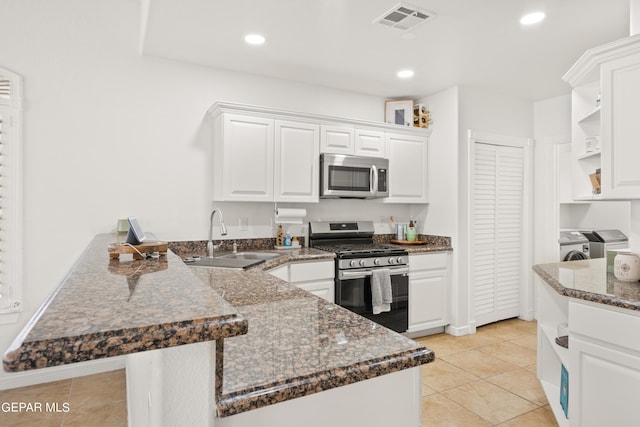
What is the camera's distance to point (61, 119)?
3018 mm

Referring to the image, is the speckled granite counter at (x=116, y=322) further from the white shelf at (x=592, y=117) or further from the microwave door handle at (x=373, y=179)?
the microwave door handle at (x=373, y=179)

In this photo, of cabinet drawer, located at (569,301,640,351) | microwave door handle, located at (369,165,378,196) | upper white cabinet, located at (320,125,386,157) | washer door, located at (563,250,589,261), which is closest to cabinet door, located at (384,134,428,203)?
upper white cabinet, located at (320,125,386,157)

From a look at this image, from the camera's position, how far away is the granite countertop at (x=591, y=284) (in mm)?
1772

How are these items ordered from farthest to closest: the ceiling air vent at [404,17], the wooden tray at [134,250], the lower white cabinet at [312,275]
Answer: the lower white cabinet at [312,275] → the ceiling air vent at [404,17] → the wooden tray at [134,250]

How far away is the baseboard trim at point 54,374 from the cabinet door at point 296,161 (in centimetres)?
193

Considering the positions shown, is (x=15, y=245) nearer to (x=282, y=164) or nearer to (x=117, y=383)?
(x=117, y=383)

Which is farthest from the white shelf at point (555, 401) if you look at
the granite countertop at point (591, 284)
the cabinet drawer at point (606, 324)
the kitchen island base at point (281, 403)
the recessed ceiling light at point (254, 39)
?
the recessed ceiling light at point (254, 39)

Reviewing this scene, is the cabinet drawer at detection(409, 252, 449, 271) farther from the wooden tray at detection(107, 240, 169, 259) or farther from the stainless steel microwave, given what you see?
the wooden tray at detection(107, 240, 169, 259)

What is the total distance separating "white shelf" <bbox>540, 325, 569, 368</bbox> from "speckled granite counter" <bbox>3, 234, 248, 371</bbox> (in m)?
2.25

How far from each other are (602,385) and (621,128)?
133 cm

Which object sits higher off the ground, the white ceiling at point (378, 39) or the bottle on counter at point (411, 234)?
the white ceiling at point (378, 39)

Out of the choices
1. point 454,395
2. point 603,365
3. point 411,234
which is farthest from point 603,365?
point 411,234

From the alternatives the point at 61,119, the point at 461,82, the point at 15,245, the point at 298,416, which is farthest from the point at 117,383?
the point at 461,82

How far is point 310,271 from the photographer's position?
3311 millimetres
